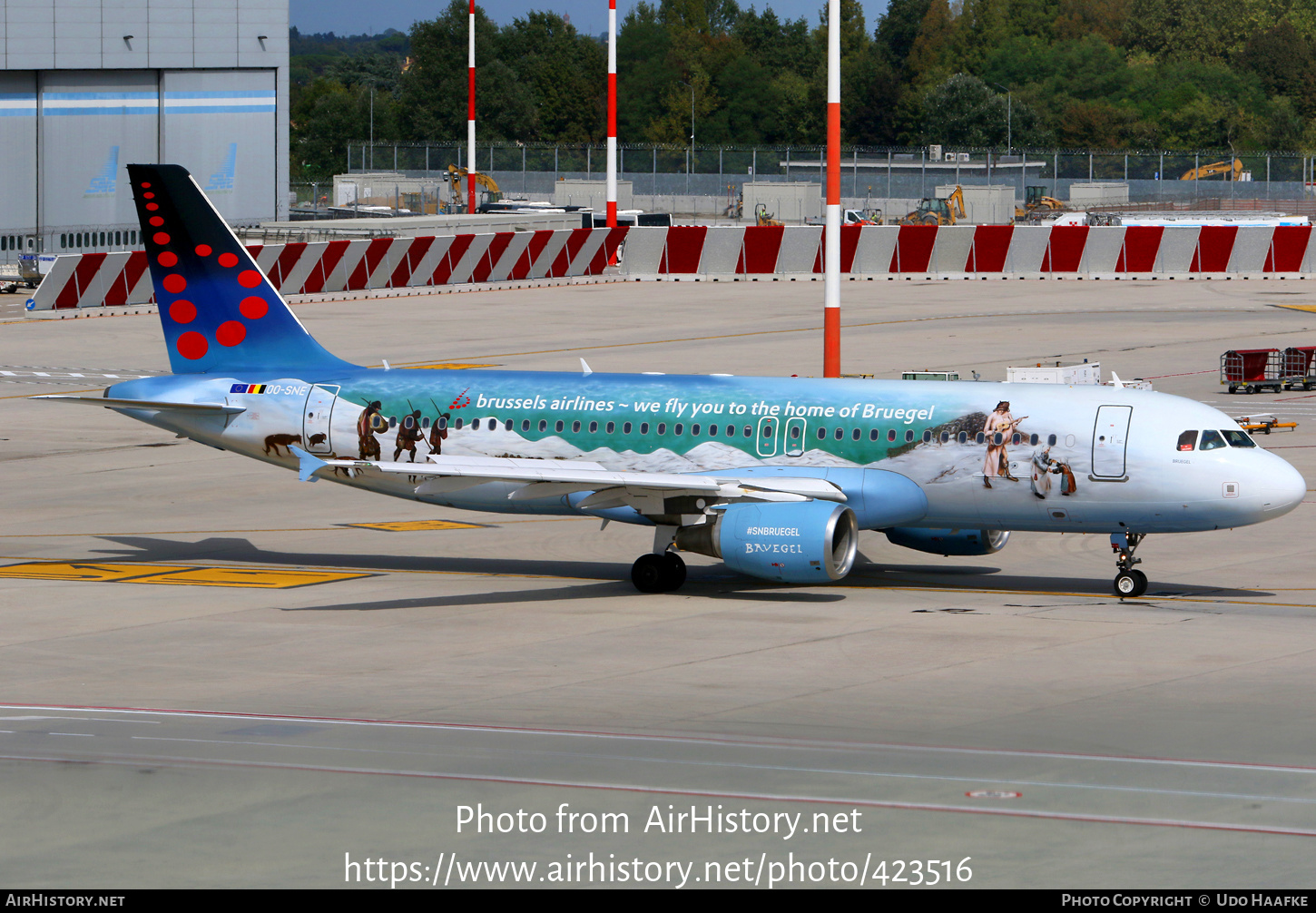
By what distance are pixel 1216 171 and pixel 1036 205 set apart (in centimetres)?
1948

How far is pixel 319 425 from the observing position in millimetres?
37000

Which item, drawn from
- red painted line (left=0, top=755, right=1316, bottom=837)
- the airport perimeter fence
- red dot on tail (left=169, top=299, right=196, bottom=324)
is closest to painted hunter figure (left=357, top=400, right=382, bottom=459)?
red dot on tail (left=169, top=299, right=196, bottom=324)

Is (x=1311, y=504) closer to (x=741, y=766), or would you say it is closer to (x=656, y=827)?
(x=741, y=766)

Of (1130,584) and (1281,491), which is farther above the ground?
(1281,491)

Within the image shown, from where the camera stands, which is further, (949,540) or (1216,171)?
(1216,171)

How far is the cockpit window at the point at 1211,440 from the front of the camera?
3225 centimetres

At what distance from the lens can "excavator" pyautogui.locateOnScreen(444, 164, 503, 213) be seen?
160 meters

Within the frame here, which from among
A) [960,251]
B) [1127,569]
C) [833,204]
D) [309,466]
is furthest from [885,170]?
[309,466]

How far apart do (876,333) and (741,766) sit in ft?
191

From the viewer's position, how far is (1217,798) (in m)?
19.4

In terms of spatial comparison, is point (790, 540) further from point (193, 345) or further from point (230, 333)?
point (193, 345)

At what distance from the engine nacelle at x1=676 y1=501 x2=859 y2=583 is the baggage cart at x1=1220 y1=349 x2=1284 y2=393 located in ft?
115

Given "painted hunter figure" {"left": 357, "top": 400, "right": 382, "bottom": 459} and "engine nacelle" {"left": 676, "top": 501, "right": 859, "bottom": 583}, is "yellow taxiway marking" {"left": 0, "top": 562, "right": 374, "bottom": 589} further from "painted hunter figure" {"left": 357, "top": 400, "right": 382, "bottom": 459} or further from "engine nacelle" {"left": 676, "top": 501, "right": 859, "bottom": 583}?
"engine nacelle" {"left": 676, "top": 501, "right": 859, "bottom": 583}

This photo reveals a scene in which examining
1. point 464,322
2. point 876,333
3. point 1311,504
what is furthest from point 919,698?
point 464,322
